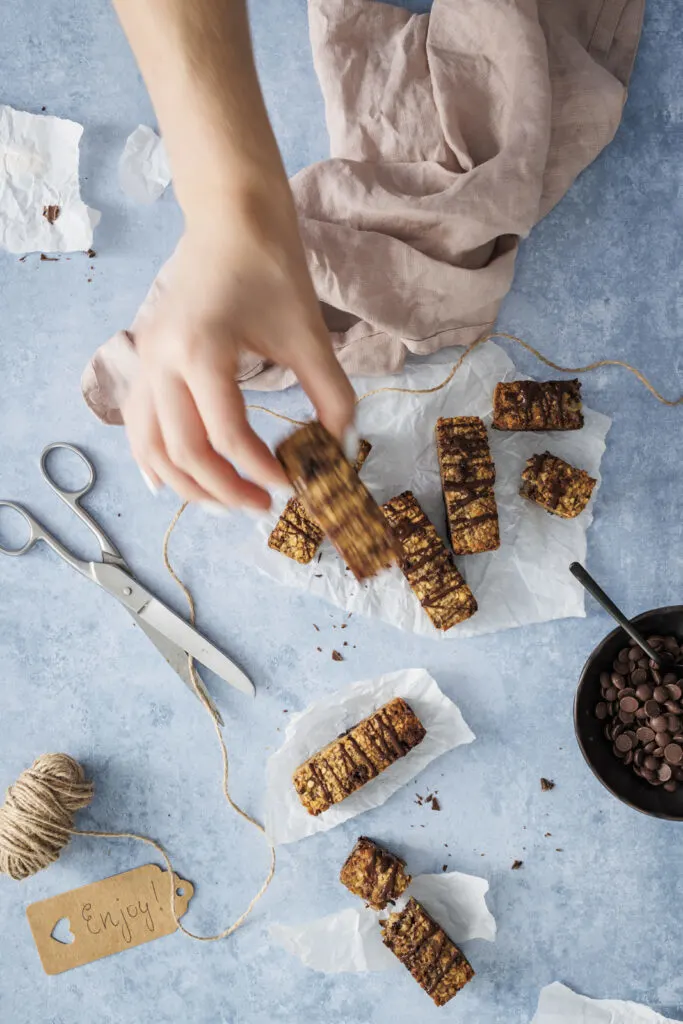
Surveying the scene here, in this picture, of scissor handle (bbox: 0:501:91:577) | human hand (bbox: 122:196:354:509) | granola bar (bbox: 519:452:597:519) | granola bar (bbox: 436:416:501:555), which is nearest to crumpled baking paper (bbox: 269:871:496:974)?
granola bar (bbox: 436:416:501:555)

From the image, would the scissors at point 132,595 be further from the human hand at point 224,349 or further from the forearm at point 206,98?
the forearm at point 206,98

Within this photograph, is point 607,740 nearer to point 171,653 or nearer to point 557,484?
point 557,484

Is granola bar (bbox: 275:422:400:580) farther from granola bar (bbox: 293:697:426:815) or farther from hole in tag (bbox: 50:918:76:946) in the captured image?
hole in tag (bbox: 50:918:76:946)

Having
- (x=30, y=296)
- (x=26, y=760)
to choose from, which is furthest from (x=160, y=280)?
(x=26, y=760)

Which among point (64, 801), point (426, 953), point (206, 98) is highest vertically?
point (206, 98)

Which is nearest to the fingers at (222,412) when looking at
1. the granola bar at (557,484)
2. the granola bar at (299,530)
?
the granola bar at (299,530)

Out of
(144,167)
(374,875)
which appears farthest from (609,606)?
(144,167)
